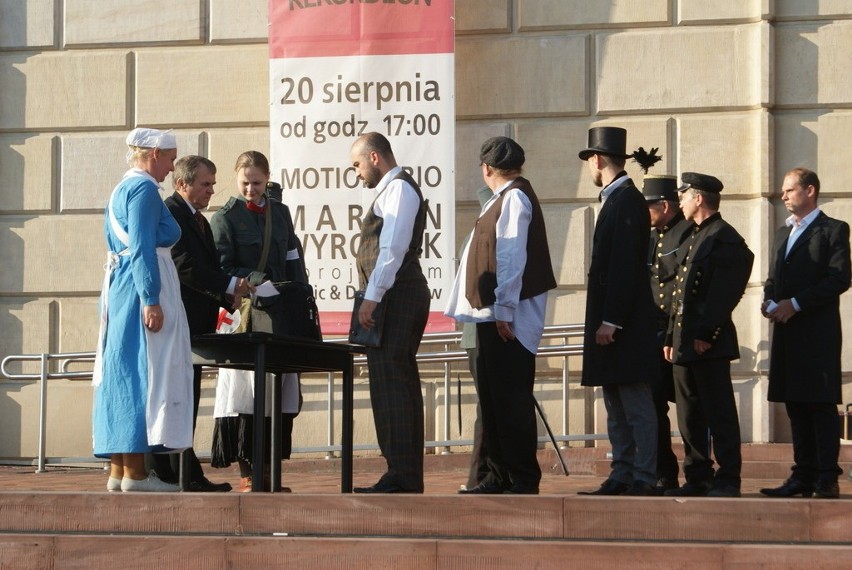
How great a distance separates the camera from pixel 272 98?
1167cm

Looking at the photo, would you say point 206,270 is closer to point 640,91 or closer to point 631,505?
point 631,505

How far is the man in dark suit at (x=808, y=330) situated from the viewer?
7.71 m

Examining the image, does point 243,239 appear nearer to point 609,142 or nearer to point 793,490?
point 609,142

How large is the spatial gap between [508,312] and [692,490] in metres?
1.38

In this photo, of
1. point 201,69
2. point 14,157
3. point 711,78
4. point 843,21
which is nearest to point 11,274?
point 14,157

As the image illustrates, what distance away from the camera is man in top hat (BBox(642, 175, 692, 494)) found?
809 cm

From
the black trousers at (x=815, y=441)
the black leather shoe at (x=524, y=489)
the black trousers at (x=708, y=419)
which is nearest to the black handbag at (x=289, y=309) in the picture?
the black leather shoe at (x=524, y=489)


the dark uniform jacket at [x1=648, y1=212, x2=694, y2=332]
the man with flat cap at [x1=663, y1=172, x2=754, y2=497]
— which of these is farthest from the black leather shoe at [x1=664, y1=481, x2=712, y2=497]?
the dark uniform jacket at [x1=648, y1=212, x2=694, y2=332]

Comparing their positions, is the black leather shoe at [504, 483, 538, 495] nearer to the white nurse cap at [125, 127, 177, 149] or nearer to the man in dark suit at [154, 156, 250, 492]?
the man in dark suit at [154, 156, 250, 492]

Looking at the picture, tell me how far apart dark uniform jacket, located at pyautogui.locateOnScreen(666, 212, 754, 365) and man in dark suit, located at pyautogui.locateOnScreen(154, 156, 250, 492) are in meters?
2.18

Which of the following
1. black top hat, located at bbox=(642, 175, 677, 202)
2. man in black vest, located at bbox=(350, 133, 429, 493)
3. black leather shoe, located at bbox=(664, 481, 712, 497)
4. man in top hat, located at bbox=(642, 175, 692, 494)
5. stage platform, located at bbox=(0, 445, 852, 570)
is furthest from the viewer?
black top hat, located at bbox=(642, 175, 677, 202)

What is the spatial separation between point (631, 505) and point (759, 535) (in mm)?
534

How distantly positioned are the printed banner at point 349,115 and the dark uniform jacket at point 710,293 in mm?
3705

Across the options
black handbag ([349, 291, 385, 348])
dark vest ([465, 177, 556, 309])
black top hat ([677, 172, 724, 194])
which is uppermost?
black top hat ([677, 172, 724, 194])
